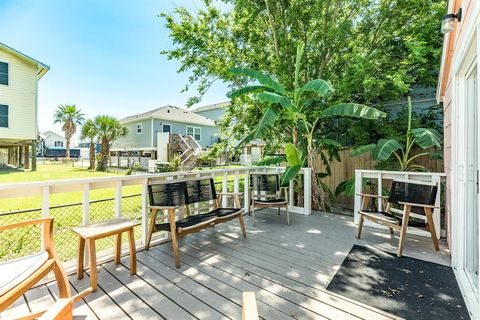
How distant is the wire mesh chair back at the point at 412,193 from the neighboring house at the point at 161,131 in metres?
16.8

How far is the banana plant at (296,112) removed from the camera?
450cm

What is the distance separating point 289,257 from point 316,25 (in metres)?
6.72

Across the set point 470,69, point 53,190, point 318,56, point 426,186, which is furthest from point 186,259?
point 318,56

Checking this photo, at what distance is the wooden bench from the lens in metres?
2.98

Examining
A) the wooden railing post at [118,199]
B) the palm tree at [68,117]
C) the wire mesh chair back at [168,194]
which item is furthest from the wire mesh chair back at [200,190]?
the palm tree at [68,117]

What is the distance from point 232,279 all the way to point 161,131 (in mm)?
20004

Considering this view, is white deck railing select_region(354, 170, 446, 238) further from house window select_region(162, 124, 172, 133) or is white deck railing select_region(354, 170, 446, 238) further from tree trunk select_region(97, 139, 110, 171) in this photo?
house window select_region(162, 124, 172, 133)

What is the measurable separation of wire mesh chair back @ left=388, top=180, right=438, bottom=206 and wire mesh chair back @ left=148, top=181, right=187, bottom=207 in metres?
3.33

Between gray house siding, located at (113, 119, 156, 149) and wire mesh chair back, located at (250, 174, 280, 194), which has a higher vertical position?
gray house siding, located at (113, 119, 156, 149)

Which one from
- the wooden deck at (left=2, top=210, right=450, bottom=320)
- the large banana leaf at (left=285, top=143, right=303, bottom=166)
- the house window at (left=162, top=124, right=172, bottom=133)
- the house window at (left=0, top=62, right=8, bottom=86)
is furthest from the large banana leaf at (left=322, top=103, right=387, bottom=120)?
the house window at (left=162, top=124, right=172, bottom=133)

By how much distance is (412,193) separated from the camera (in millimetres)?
3605

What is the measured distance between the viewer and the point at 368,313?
2021 mm

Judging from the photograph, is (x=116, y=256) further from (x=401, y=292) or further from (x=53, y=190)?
(x=401, y=292)

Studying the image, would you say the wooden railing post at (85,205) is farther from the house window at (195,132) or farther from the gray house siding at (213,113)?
the gray house siding at (213,113)
